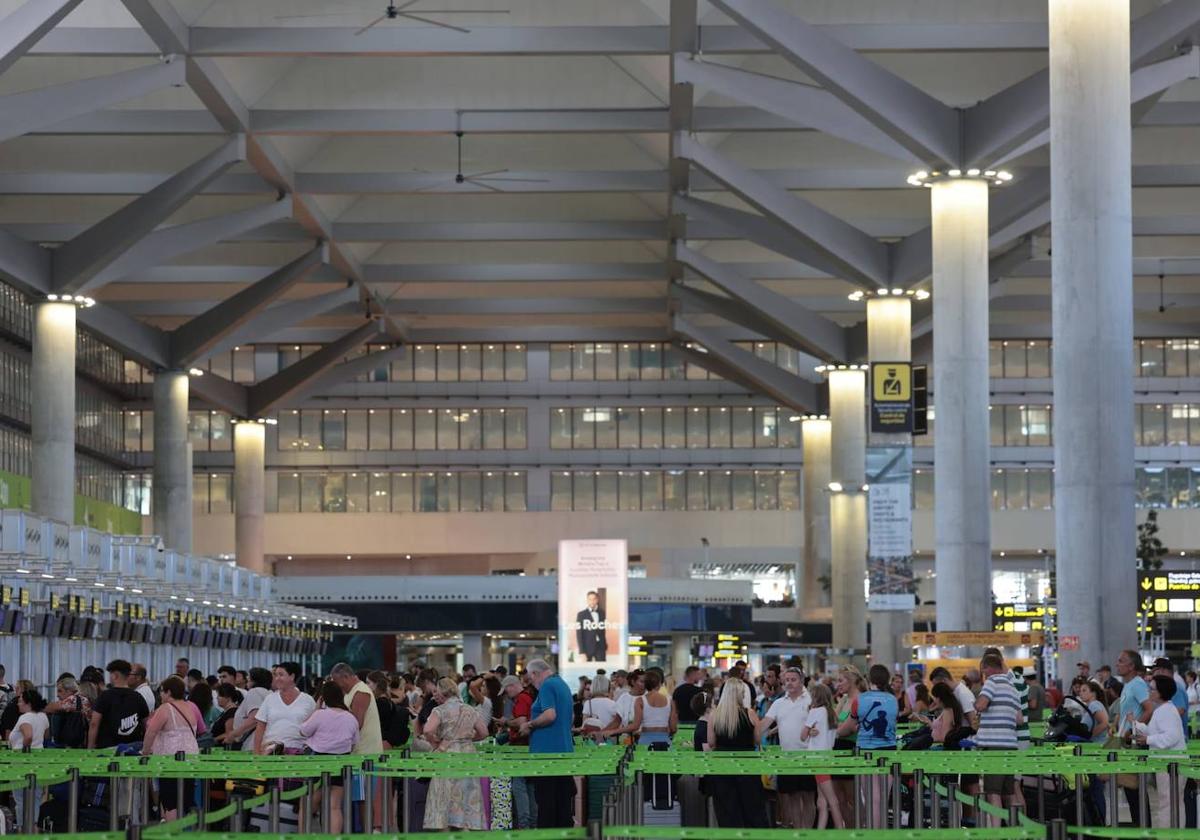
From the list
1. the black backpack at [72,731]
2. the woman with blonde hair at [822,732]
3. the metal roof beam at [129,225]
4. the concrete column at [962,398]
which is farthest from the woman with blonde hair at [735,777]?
the metal roof beam at [129,225]

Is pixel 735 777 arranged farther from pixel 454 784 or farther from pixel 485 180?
pixel 485 180

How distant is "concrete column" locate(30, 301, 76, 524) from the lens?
148ft

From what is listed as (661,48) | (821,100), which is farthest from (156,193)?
(821,100)

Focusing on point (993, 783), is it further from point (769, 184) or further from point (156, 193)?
point (156, 193)

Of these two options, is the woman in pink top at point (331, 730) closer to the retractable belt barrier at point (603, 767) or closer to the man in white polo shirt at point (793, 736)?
the retractable belt barrier at point (603, 767)

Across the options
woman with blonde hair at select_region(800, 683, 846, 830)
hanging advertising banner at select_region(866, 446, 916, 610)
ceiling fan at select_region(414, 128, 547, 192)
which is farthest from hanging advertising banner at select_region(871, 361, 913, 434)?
woman with blonde hair at select_region(800, 683, 846, 830)

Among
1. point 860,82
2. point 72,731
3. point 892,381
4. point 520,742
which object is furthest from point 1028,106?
point 72,731

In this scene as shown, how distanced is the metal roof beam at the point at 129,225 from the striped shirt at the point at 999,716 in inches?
1153

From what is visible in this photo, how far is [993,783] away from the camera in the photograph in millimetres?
15180

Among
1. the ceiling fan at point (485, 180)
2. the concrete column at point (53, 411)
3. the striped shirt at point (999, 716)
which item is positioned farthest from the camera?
the ceiling fan at point (485, 180)

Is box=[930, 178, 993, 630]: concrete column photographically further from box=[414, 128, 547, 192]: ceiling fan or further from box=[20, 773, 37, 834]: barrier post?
box=[20, 773, 37, 834]: barrier post

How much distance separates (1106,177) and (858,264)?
2074cm

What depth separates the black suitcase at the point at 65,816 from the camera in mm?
14244

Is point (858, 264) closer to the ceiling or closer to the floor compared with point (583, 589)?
closer to the ceiling
